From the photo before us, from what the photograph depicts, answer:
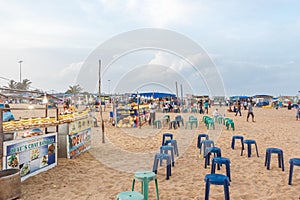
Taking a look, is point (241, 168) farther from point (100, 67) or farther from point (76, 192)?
point (100, 67)

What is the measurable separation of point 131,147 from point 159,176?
3064 mm

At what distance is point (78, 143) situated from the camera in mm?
6875

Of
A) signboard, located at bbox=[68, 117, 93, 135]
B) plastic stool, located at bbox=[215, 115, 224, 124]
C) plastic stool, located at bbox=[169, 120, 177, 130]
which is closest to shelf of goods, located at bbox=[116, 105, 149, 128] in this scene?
plastic stool, located at bbox=[169, 120, 177, 130]

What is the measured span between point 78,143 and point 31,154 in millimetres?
2096

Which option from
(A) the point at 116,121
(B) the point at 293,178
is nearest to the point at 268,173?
(B) the point at 293,178

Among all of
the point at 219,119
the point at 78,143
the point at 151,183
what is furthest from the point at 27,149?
the point at 219,119

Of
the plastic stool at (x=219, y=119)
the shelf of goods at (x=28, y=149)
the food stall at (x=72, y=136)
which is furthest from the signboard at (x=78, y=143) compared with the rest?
the plastic stool at (x=219, y=119)

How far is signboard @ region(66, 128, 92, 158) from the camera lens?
6.33 metres

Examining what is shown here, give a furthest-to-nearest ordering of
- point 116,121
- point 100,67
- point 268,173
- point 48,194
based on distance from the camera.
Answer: point 116,121, point 100,67, point 268,173, point 48,194

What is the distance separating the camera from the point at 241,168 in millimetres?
5480

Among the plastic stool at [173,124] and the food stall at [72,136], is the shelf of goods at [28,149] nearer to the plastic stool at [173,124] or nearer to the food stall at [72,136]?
the food stall at [72,136]

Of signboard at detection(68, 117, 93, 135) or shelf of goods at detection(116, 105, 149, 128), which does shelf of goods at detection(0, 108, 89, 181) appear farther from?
shelf of goods at detection(116, 105, 149, 128)

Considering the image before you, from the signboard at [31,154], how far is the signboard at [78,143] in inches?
26.8

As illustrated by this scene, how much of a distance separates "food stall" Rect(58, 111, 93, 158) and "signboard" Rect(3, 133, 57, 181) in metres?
0.62
